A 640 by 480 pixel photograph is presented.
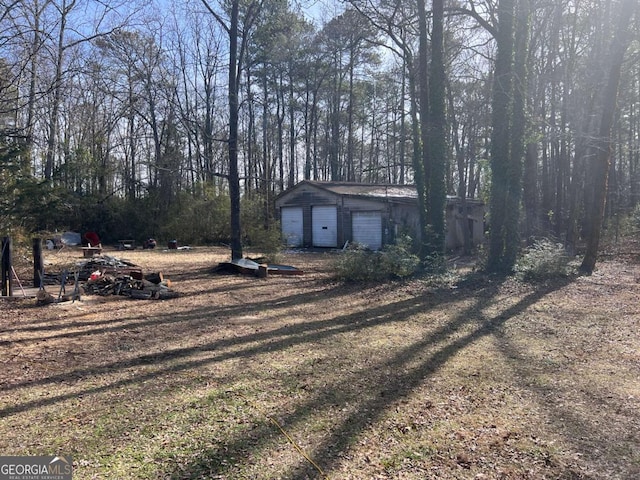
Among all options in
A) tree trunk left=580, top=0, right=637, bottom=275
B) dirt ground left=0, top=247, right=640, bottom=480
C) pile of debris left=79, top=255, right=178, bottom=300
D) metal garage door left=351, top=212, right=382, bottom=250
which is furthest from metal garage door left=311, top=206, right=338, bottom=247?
dirt ground left=0, top=247, right=640, bottom=480

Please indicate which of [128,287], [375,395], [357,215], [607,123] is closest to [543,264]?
[607,123]

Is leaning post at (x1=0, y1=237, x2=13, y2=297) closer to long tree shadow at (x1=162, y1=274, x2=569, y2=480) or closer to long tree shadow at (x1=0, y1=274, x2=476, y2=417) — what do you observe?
long tree shadow at (x1=0, y1=274, x2=476, y2=417)

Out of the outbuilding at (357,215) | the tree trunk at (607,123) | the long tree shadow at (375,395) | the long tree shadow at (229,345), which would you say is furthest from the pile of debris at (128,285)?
the tree trunk at (607,123)

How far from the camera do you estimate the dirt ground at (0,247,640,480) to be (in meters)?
3.14

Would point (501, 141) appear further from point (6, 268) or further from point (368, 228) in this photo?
point (6, 268)

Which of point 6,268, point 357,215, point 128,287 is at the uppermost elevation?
point 357,215

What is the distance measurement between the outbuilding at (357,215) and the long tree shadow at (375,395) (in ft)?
39.3

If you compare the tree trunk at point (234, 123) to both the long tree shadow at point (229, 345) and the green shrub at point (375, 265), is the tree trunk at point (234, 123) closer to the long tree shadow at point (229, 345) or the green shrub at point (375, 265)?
the green shrub at point (375, 265)

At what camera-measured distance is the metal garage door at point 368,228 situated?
852 inches

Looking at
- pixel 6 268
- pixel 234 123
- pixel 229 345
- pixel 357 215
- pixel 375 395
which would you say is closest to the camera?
pixel 375 395

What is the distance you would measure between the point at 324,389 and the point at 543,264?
31.0 ft

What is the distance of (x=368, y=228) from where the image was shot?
71.9 feet

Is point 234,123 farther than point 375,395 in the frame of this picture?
Yes

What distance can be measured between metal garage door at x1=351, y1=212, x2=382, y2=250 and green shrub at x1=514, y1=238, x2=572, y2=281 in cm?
944
